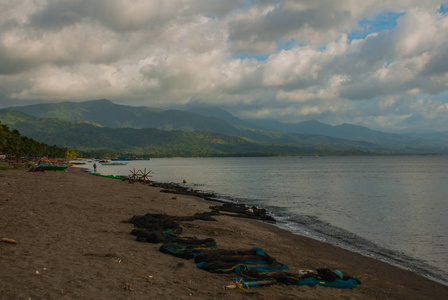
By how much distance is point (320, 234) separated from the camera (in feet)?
71.6

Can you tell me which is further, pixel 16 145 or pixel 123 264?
pixel 16 145

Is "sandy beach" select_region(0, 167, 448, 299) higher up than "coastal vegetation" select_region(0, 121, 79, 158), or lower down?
lower down

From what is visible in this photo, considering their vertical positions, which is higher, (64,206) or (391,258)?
(64,206)

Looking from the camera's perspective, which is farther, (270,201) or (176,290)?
(270,201)

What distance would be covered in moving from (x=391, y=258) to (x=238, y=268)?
11.0 meters

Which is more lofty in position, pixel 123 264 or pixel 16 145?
pixel 16 145

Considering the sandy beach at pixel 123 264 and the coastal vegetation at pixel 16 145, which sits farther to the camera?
the coastal vegetation at pixel 16 145

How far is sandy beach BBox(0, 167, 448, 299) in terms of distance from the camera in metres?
7.93

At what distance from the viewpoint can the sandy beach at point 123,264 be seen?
26.0 ft

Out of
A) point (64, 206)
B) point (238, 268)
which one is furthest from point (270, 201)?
point (238, 268)

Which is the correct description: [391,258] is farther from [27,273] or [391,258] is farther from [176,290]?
[27,273]

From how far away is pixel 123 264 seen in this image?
9898 mm

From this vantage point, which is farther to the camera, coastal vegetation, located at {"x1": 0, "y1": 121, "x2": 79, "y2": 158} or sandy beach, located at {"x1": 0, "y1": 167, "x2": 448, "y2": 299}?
coastal vegetation, located at {"x1": 0, "y1": 121, "x2": 79, "y2": 158}

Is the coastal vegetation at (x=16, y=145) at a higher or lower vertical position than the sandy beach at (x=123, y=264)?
higher
